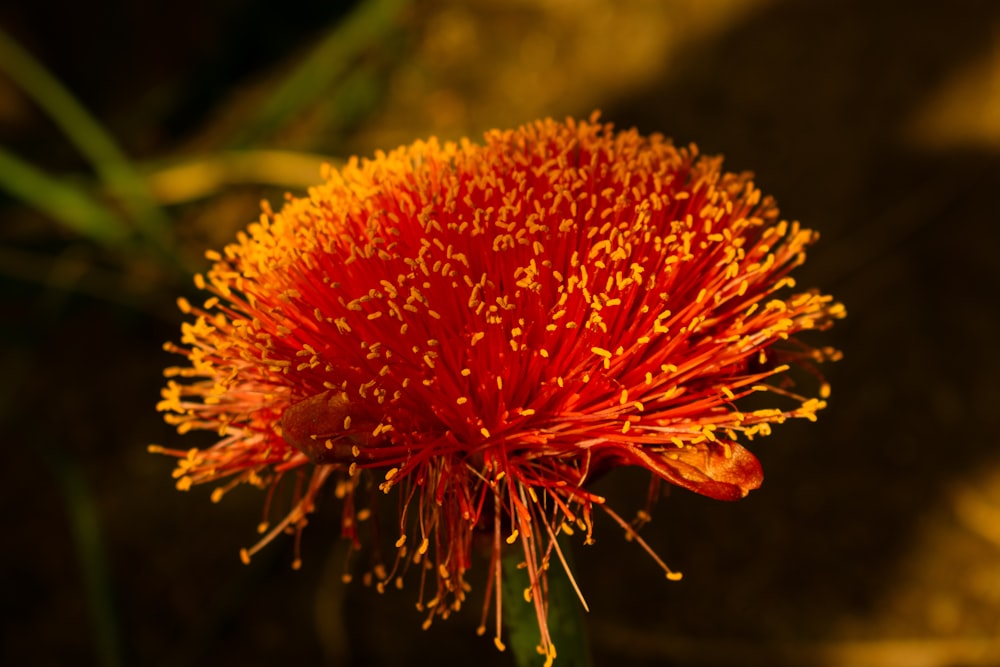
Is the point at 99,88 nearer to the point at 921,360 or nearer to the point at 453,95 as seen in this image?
the point at 453,95

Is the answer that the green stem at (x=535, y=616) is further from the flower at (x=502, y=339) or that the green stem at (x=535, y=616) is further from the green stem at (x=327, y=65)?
the green stem at (x=327, y=65)

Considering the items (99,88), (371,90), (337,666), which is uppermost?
(99,88)

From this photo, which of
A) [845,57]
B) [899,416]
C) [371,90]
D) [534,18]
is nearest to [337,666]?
[899,416]

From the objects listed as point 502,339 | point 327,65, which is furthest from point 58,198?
point 502,339

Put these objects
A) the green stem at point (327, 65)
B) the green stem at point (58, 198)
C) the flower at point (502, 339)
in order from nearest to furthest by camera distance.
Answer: the flower at point (502, 339)
the green stem at point (58, 198)
the green stem at point (327, 65)

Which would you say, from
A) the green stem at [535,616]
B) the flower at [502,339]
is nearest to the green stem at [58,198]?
the flower at [502,339]

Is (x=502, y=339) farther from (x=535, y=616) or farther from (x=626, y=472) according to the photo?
(x=626, y=472)
